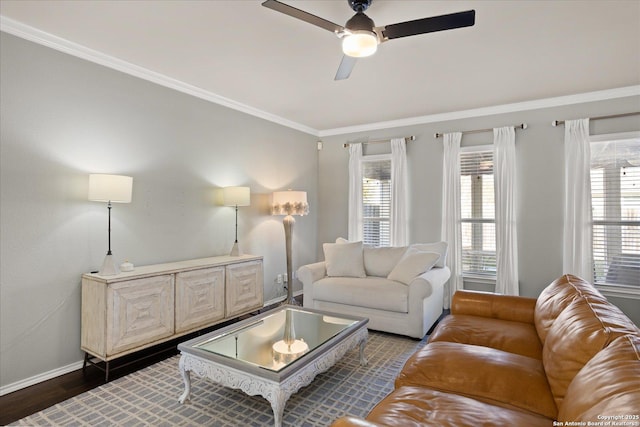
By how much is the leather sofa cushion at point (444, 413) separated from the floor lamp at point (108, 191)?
7.96 feet

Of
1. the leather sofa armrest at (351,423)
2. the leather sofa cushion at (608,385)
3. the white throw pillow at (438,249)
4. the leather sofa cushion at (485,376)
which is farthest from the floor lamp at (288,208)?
the leather sofa cushion at (608,385)

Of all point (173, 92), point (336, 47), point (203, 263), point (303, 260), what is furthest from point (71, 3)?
point (303, 260)

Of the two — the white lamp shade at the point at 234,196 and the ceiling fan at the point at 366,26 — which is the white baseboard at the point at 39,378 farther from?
the ceiling fan at the point at 366,26

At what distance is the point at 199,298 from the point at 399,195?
3213mm

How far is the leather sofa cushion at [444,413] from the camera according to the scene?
4.34 feet

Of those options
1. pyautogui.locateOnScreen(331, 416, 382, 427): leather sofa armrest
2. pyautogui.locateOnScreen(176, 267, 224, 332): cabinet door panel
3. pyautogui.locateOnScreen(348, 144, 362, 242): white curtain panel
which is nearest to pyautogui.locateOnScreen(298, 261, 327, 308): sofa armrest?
pyautogui.locateOnScreen(176, 267, 224, 332): cabinet door panel

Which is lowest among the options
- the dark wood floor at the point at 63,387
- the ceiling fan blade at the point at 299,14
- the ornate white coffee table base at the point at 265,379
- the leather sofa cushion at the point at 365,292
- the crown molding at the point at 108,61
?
the dark wood floor at the point at 63,387

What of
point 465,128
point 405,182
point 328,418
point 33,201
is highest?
point 465,128

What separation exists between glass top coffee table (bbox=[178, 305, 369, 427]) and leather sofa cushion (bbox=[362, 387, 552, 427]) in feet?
2.32

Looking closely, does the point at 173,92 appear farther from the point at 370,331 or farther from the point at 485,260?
the point at 485,260

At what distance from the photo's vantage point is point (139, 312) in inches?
112

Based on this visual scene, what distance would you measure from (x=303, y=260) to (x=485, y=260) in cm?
271

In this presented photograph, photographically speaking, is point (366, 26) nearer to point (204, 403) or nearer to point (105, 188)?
point (105, 188)

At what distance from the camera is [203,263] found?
3520 mm
